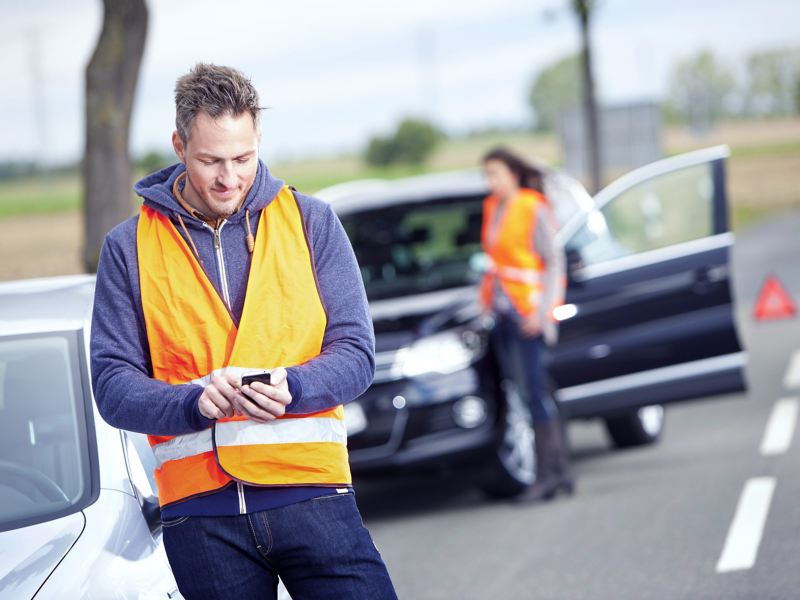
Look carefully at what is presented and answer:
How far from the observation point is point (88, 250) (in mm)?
10383

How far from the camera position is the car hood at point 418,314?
7750mm

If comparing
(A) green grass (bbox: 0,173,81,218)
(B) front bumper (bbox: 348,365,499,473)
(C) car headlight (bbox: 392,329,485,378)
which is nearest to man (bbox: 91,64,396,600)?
(B) front bumper (bbox: 348,365,499,473)

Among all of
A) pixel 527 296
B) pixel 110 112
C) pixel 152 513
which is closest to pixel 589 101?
pixel 110 112

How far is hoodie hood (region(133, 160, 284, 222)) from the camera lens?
2.99 meters

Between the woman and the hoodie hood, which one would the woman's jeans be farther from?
the hoodie hood

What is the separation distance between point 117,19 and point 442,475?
3967 millimetres

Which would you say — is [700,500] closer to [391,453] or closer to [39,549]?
[391,453]

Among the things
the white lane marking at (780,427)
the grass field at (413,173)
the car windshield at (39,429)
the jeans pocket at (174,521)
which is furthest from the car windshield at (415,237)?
the grass field at (413,173)

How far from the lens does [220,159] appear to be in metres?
2.92

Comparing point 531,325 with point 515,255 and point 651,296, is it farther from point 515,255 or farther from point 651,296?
point 651,296

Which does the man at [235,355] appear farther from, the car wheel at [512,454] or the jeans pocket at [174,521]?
→ the car wheel at [512,454]

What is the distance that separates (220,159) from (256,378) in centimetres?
46

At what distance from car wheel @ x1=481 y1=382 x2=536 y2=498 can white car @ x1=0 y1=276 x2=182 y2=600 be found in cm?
391

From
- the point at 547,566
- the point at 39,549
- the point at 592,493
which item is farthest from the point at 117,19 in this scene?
the point at 39,549
